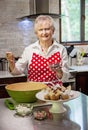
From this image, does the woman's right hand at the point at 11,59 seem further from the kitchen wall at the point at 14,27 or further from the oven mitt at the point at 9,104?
the kitchen wall at the point at 14,27

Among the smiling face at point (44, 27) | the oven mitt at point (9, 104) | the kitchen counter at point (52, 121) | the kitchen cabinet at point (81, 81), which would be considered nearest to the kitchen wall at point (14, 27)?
the kitchen cabinet at point (81, 81)

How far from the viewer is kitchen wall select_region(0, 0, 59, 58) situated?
3.54 metres

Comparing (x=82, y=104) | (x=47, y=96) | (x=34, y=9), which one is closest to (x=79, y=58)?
(x=34, y=9)

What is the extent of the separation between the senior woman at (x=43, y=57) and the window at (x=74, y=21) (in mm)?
1788

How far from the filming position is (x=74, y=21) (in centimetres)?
400

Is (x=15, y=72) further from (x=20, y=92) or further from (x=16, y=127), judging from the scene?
(x=16, y=127)

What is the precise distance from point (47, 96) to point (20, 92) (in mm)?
209

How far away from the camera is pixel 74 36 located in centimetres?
402

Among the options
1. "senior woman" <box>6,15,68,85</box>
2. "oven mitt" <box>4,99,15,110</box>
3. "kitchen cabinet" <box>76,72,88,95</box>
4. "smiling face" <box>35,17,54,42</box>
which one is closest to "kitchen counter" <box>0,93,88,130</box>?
"oven mitt" <box>4,99,15,110</box>

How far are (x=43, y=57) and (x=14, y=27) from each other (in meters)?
1.62

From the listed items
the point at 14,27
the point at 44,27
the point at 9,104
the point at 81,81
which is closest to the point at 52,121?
the point at 9,104

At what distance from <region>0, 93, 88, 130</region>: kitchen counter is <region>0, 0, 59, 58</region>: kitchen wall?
208 centimetres

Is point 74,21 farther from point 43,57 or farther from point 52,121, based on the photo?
point 52,121

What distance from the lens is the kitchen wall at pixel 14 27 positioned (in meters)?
3.54
